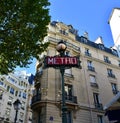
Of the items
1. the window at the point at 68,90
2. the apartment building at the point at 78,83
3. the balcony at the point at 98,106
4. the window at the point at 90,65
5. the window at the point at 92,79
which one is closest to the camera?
the apartment building at the point at 78,83

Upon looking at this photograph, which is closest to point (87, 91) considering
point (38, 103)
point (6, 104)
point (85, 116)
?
point (85, 116)

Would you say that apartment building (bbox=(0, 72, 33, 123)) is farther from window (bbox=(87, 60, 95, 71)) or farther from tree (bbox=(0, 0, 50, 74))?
tree (bbox=(0, 0, 50, 74))

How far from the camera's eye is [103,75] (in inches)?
1036

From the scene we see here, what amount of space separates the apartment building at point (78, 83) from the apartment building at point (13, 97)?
16.3 m

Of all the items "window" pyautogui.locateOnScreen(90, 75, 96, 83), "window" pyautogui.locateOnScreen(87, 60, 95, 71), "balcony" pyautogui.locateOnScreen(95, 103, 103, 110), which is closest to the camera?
"balcony" pyautogui.locateOnScreen(95, 103, 103, 110)

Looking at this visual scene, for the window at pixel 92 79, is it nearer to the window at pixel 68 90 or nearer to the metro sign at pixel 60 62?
the window at pixel 68 90

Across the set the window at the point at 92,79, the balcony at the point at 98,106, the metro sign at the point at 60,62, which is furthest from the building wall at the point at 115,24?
the metro sign at the point at 60,62

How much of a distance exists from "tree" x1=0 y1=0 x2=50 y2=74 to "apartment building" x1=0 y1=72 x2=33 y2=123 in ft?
85.0

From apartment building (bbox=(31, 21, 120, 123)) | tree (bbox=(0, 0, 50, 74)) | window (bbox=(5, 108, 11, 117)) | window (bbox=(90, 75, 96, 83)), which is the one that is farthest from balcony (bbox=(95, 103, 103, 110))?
window (bbox=(5, 108, 11, 117))

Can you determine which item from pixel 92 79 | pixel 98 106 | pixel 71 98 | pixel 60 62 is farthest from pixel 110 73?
pixel 60 62

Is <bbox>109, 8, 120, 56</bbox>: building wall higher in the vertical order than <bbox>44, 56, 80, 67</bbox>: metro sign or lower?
higher

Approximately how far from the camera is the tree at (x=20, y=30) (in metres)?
10.5

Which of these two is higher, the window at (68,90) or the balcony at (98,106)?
the window at (68,90)

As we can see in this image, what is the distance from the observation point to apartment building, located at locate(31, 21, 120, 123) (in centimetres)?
1938
